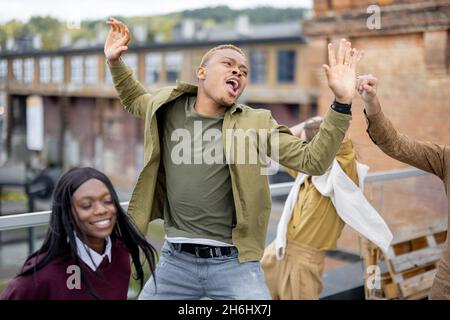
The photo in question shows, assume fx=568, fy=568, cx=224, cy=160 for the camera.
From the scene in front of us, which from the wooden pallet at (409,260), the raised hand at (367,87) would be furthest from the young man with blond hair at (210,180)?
the wooden pallet at (409,260)

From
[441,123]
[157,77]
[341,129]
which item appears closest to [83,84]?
[157,77]

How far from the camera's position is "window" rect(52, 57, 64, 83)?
3511 cm

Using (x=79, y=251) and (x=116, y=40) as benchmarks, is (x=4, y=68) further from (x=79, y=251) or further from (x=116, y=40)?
(x=79, y=251)

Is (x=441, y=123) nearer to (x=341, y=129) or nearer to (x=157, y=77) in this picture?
(x=341, y=129)

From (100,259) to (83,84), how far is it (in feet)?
106

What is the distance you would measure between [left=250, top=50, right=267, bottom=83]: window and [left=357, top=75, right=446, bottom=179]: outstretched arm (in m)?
23.5

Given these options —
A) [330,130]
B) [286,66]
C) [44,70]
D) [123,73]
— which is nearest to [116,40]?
[123,73]

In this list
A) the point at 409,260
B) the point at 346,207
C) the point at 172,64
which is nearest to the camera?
the point at 346,207

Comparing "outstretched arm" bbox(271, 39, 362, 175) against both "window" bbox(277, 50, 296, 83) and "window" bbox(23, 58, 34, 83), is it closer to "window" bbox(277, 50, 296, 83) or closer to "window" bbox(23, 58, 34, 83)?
"window" bbox(277, 50, 296, 83)

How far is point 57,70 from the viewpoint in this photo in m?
35.9

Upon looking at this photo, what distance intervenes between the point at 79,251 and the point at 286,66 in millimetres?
23337

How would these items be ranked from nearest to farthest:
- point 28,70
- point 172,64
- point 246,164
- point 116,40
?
point 246,164 < point 116,40 < point 172,64 < point 28,70

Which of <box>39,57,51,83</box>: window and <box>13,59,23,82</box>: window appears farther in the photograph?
<box>13,59,23,82</box>: window

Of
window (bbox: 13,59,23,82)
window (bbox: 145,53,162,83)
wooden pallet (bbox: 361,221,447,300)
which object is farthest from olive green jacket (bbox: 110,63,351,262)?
window (bbox: 13,59,23,82)
